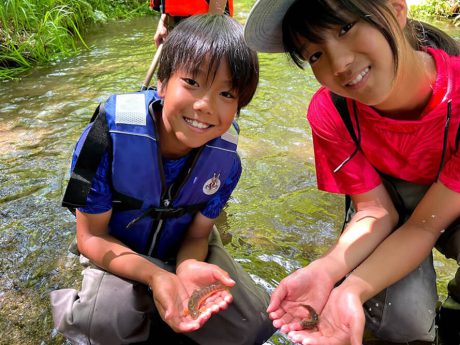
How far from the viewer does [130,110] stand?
2172mm

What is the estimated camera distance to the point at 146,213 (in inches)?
89.3

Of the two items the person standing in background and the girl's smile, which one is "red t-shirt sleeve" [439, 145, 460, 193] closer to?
the girl's smile

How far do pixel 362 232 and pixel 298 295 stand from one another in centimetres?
48

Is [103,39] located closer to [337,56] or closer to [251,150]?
[251,150]

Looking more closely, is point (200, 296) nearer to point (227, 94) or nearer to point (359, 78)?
point (227, 94)

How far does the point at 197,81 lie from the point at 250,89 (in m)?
0.25

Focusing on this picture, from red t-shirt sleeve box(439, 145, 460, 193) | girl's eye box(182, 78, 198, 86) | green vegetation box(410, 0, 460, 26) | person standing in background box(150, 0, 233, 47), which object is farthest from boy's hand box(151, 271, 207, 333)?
green vegetation box(410, 0, 460, 26)

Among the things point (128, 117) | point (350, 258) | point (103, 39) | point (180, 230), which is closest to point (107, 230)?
point (180, 230)

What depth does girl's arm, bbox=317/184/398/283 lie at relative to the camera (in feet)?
6.92

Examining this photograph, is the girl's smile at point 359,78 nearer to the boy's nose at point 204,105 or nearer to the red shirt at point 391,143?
the red shirt at point 391,143

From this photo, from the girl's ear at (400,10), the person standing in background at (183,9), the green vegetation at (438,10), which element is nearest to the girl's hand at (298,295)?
the girl's ear at (400,10)

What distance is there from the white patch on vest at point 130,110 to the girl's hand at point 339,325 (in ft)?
3.67

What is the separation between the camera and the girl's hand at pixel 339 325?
5.50 ft

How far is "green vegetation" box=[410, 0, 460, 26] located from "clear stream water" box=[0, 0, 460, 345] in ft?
16.1
